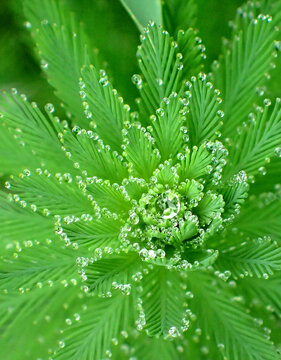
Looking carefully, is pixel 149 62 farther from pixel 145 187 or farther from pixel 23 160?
pixel 23 160

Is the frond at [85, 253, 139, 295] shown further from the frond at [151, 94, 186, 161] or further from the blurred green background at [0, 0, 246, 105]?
the blurred green background at [0, 0, 246, 105]

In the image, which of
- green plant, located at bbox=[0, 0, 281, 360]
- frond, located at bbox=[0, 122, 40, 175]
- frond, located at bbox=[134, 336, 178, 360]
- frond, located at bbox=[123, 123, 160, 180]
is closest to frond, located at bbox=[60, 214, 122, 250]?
green plant, located at bbox=[0, 0, 281, 360]

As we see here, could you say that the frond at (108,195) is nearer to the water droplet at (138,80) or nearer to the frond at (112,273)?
the frond at (112,273)

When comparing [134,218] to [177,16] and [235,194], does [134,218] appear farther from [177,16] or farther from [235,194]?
[177,16]

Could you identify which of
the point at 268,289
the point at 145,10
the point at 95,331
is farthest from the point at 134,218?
the point at 145,10

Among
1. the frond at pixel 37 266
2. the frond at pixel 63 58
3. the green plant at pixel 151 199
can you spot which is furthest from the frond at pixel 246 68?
the frond at pixel 37 266

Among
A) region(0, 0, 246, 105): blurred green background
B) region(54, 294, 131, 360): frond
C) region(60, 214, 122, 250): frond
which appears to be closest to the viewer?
region(60, 214, 122, 250): frond

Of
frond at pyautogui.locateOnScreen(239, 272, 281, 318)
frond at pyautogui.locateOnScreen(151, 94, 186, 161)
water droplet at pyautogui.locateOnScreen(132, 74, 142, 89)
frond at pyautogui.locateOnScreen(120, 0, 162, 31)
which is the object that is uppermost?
frond at pyautogui.locateOnScreen(120, 0, 162, 31)
